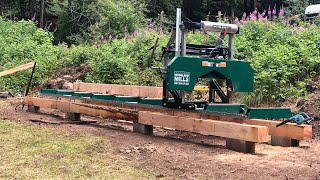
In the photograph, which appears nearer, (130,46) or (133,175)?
(133,175)

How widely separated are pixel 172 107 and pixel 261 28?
5926 millimetres

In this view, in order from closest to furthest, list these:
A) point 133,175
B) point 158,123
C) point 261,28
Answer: point 133,175 < point 158,123 < point 261,28

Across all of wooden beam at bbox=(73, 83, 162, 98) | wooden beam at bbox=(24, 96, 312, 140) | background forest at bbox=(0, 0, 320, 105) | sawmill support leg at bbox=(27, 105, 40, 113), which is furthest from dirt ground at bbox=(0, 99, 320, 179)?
sawmill support leg at bbox=(27, 105, 40, 113)

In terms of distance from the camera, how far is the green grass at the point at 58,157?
15.4 feet

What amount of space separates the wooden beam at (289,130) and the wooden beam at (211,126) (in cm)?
35

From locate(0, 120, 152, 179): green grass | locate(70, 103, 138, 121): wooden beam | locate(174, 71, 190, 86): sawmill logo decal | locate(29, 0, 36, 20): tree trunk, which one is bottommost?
locate(0, 120, 152, 179): green grass

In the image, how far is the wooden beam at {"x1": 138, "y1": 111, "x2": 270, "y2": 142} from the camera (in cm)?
567

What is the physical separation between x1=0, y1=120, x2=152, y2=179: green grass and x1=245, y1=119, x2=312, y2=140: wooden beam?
86.1 inches

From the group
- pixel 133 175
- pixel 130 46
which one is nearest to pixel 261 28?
pixel 130 46

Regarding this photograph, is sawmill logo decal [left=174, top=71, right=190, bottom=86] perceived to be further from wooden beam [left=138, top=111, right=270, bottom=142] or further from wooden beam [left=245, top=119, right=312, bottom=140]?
wooden beam [left=245, top=119, right=312, bottom=140]

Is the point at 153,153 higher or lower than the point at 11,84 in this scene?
lower

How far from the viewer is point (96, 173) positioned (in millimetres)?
4754

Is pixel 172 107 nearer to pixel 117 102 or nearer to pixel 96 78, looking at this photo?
pixel 117 102

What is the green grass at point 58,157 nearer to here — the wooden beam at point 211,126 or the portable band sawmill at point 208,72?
the wooden beam at point 211,126
